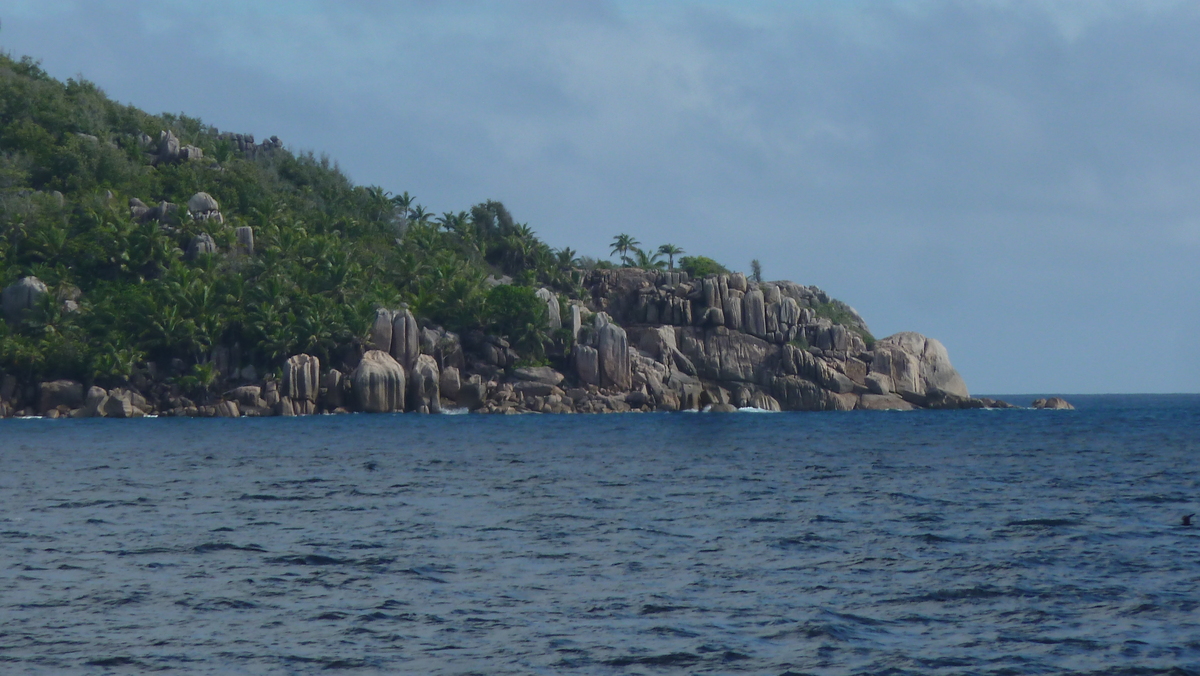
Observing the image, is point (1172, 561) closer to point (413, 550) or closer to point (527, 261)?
point (413, 550)

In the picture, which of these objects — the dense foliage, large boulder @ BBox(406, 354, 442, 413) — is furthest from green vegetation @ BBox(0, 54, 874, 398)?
large boulder @ BBox(406, 354, 442, 413)


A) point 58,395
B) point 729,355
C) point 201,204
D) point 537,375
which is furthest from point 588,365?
point 58,395

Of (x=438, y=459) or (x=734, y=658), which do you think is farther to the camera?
(x=438, y=459)

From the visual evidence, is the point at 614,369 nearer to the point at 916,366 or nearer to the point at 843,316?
the point at 916,366

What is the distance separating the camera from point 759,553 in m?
23.9

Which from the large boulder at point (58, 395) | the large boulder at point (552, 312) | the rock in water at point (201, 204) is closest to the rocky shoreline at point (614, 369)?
the large boulder at point (58, 395)

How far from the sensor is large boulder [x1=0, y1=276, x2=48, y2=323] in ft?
304

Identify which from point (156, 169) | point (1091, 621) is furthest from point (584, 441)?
point (156, 169)

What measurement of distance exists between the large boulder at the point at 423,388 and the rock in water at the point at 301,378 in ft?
27.7

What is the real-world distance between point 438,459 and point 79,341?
54.8m

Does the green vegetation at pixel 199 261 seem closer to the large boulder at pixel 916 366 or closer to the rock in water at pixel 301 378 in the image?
the rock in water at pixel 301 378

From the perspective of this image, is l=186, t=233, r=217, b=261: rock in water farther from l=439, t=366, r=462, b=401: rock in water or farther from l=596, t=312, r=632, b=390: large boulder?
l=596, t=312, r=632, b=390: large boulder

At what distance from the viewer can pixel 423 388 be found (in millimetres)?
96938

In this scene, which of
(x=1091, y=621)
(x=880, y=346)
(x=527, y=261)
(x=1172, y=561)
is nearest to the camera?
(x=1091, y=621)
